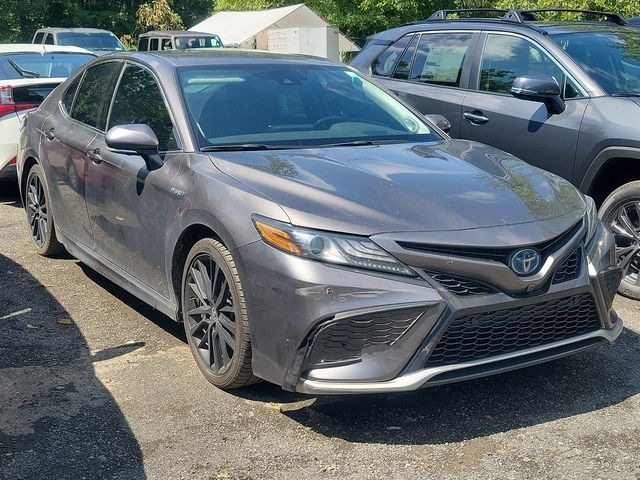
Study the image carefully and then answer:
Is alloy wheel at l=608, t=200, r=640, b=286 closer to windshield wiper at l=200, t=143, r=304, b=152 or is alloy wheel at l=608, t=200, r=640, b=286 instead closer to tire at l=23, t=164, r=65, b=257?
windshield wiper at l=200, t=143, r=304, b=152

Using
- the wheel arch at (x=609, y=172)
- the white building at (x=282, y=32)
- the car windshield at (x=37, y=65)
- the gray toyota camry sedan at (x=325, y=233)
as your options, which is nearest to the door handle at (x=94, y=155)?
the gray toyota camry sedan at (x=325, y=233)

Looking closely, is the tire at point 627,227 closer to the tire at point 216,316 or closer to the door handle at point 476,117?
the door handle at point 476,117

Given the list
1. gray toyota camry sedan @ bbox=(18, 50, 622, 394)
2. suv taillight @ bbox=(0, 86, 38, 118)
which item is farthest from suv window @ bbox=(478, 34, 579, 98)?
suv taillight @ bbox=(0, 86, 38, 118)

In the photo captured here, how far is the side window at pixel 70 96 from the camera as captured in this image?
6211 mm

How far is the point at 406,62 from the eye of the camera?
25.3ft

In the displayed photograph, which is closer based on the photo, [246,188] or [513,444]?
[513,444]

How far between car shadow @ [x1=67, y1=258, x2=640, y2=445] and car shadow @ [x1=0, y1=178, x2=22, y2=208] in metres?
5.73

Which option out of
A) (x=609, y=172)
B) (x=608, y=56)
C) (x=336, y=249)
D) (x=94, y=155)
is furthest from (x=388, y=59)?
(x=336, y=249)

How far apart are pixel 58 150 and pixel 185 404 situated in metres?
2.56

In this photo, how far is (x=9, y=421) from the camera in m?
4.01

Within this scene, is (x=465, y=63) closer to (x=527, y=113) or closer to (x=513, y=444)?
(x=527, y=113)

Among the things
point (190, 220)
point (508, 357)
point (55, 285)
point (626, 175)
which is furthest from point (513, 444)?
point (55, 285)

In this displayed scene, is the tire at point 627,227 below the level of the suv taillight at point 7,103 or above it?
below

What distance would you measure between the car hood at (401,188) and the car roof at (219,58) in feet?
3.20
